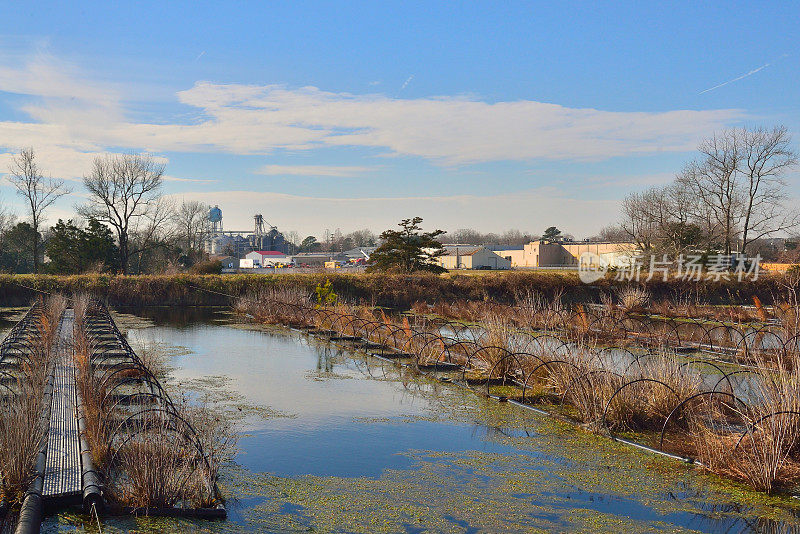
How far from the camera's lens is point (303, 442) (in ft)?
26.6

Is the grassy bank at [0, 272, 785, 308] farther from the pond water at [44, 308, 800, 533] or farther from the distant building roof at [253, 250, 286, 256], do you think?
the distant building roof at [253, 250, 286, 256]

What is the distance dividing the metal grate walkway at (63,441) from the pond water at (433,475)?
1.39 feet

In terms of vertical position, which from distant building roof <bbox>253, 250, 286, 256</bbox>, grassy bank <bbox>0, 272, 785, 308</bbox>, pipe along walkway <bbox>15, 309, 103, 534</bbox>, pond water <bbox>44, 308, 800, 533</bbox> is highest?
distant building roof <bbox>253, 250, 286, 256</bbox>

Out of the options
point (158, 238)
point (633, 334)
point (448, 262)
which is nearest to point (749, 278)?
point (633, 334)

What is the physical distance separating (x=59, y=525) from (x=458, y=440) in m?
4.48

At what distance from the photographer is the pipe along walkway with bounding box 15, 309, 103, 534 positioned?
530 centimetres

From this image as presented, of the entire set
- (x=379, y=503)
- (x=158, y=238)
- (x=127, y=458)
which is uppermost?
(x=158, y=238)

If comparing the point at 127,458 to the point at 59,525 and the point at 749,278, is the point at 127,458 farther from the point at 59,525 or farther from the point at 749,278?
the point at 749,278

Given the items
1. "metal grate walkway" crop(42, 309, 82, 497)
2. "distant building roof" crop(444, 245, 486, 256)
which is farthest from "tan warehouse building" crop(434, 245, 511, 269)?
"metal grate walkway" crop(42, 309, 82, 497)

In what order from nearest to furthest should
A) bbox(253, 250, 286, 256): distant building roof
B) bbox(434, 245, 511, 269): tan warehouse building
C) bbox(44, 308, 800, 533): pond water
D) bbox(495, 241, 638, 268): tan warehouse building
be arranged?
bbox(44, 308, 800, 533): pond water, bbox(434, 245, 511, 269): tan warehouse building, bbox(495, 241, 638, 268): tan warehouse building, bbox(253, 250, 286, 256): distant building roof

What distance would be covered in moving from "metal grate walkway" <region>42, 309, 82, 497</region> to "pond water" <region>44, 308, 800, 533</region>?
0.42 m

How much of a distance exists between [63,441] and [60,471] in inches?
35.0

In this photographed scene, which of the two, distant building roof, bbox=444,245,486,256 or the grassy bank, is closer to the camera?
the grassy bank

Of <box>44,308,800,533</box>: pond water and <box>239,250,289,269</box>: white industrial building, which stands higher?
<box>239,250,289,269</box>: white industrial building
